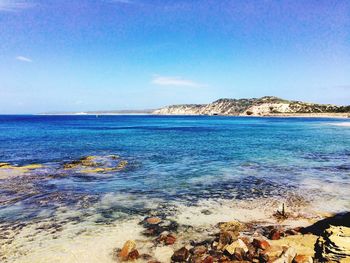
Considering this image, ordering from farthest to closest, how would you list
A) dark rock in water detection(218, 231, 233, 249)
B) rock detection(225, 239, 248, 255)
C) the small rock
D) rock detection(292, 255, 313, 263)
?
the small rock, dark rock in water detection(218, 231, 233, 249), rock detection(225, 239, 248, 255), rock detection(292, 255, 313, 263)

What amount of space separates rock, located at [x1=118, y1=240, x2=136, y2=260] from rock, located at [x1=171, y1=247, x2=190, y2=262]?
183 cm

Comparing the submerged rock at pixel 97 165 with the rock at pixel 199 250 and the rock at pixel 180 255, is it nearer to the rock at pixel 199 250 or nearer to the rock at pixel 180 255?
the rock at pixel 199 250

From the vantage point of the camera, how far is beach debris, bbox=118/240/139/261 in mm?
12870

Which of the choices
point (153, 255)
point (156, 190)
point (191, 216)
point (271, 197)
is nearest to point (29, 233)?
point (153, 255)

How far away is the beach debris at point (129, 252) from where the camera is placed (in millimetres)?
12870

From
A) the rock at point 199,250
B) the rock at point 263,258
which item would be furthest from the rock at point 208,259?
the rock at point 263,258

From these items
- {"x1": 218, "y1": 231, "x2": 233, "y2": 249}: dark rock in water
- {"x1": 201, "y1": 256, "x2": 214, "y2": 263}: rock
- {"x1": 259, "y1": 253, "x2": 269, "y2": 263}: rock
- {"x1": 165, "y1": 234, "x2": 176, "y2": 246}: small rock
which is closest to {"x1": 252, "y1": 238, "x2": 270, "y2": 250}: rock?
{"x1": 259, "y1": 253, "x2": 269, "y2": 263}: rock

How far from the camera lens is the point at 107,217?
706 inches

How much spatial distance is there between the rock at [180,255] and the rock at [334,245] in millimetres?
5043

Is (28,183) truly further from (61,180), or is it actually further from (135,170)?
(135,170)

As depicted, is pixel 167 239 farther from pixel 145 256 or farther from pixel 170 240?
pixel 145 256

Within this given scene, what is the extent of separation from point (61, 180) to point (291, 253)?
69.3 ft

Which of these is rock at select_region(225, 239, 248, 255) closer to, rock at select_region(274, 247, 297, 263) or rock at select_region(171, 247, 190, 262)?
rock at select_region(274, 247, 297, 263)

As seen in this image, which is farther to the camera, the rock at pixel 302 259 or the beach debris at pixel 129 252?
the beach debris at pixel 129 252
